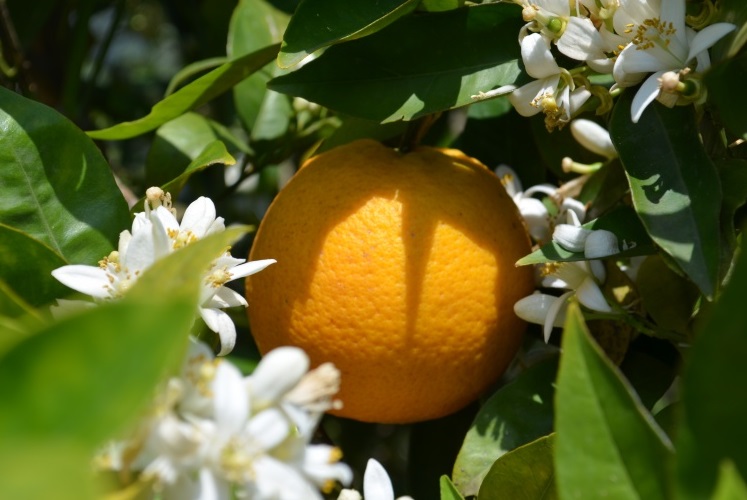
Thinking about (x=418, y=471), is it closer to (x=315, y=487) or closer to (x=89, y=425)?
(x=315, y=487)

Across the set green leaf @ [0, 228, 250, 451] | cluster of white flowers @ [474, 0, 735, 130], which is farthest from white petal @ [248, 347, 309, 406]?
cluster of white flowers @ [474, 0, 735, 130]

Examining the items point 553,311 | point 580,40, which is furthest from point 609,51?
point 553,311

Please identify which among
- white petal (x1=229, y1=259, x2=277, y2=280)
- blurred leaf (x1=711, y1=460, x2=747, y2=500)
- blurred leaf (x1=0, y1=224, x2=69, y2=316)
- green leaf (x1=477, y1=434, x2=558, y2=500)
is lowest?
green leaf (x1=477, y1=434, x2=558, y2=500)

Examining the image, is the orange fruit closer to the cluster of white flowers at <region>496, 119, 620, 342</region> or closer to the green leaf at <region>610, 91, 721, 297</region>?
the cluster of white flowers at <region>496, 119, 620, 342</region>

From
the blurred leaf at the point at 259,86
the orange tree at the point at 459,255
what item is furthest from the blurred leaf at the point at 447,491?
the blurred leaf at the point at 259,86

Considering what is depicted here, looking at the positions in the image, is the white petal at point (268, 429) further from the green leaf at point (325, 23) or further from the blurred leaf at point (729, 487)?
the green leaf at point (325, 23)

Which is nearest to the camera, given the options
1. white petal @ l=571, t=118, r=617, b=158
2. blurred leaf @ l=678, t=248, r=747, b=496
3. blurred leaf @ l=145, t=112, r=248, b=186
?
blurred leaf @ l=678, t=248, r=747, b=496

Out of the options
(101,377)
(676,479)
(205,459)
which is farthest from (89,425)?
(676,479)
